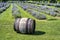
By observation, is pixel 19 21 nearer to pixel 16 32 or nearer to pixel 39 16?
pixel 16 32

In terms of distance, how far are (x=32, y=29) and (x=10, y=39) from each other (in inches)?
72.8

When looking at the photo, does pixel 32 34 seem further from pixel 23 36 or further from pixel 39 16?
pixel 39 16

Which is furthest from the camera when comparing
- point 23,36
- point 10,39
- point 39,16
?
point 39,16

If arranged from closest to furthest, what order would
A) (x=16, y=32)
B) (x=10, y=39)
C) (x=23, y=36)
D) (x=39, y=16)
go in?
1. (x=10, y=39)
2. (x=23, y=36)
3. (x=16, y=32)
4. (x=39, y=16)

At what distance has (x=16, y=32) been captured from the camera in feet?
45.2

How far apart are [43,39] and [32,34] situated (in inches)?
64.4

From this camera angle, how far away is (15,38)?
12.1 metres

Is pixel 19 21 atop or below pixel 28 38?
atop

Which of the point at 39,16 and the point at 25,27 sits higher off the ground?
the point at 25,27

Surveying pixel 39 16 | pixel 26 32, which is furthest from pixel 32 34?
pixel 39 16

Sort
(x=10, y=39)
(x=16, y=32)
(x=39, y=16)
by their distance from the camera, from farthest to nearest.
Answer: (x=39, y=16)
(x=16, y=32)
(x=10, y=39)

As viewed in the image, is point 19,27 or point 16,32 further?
point 16,32

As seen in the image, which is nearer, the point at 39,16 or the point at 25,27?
the point at 25,27

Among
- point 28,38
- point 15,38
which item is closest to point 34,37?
point 28,38
